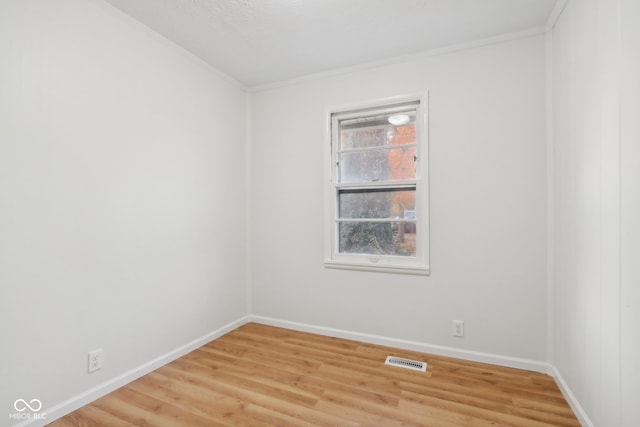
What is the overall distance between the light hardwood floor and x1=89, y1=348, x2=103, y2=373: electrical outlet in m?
0.21

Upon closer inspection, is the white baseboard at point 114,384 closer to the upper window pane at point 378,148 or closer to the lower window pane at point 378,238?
the lower window pane at point 378,238

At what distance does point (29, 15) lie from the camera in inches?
63.6

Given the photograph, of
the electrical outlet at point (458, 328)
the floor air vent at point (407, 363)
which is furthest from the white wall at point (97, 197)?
→ the electrical outlet at point (458, 328)

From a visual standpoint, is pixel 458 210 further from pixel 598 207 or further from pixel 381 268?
pixel 598 207

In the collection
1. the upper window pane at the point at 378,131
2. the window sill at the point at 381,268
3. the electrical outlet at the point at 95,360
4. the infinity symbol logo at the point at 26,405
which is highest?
the upper window pane at the point at 378,131

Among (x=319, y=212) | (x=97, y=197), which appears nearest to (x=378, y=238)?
(x=319, y=212)

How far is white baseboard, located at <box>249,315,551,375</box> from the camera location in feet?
7.38

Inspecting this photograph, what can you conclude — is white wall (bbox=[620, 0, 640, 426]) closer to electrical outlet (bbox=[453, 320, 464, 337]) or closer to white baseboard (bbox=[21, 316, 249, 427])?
electrical outlet (bbox=[453, 320, 464, 337])

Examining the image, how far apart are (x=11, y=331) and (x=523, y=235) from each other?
3251 millimetres

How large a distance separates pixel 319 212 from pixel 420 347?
1.50 m

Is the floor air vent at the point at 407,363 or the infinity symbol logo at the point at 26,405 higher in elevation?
the infinity symbol logo at the point at 26,405

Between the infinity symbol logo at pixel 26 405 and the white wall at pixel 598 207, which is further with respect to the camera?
the infinity symbol logo at pixel 26 405

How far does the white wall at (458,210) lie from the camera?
2250mm

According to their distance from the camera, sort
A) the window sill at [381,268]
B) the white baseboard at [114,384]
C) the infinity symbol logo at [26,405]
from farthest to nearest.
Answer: the window sill at [381,268] → the white baseboard at [114,384] → the infinity symbol logo at [26,405]
